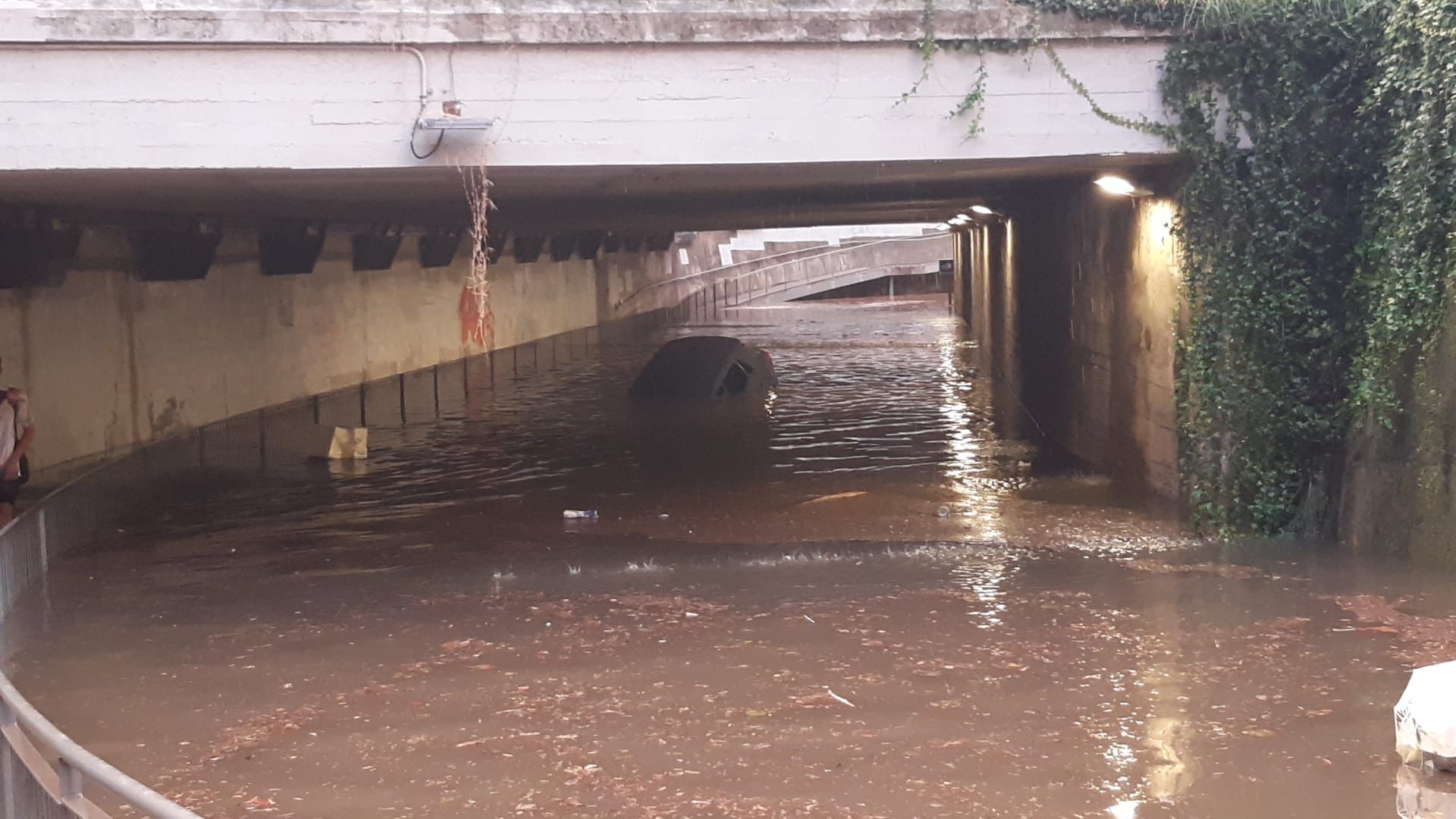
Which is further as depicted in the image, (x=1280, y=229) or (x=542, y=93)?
(x=1280, y=229)

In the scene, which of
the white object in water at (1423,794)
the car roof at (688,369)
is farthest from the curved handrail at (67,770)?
the car roof at (688,369)

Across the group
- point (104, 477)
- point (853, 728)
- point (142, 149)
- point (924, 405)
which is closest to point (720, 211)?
point (924, 405)

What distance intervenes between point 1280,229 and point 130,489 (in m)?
12.0

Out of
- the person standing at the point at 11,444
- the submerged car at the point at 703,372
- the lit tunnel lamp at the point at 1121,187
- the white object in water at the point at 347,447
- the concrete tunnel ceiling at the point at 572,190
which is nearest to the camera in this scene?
the concrete tunnel ceiling at the point at 572,190

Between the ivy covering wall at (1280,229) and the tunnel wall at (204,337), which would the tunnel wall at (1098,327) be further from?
the tunnel wall at (204,337)

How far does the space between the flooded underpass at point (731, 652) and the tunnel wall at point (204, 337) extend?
2.01 m

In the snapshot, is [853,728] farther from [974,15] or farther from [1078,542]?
[974,15]

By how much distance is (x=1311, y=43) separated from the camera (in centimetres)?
1062

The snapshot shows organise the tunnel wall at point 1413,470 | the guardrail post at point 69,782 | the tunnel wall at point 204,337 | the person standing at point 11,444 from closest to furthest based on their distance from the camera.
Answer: the guardrail post at point 69,782 → the tunnel wall at point 1413,470 → the person standing at point 11,444 → the tunnel wall at point 204,337

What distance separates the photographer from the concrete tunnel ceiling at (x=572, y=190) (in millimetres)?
11227

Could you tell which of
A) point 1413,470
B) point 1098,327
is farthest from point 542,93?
point 1098,327

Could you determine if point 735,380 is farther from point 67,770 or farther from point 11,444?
point 67,770

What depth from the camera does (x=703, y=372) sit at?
966 inches

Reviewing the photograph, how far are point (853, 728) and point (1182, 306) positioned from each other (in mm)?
6184
